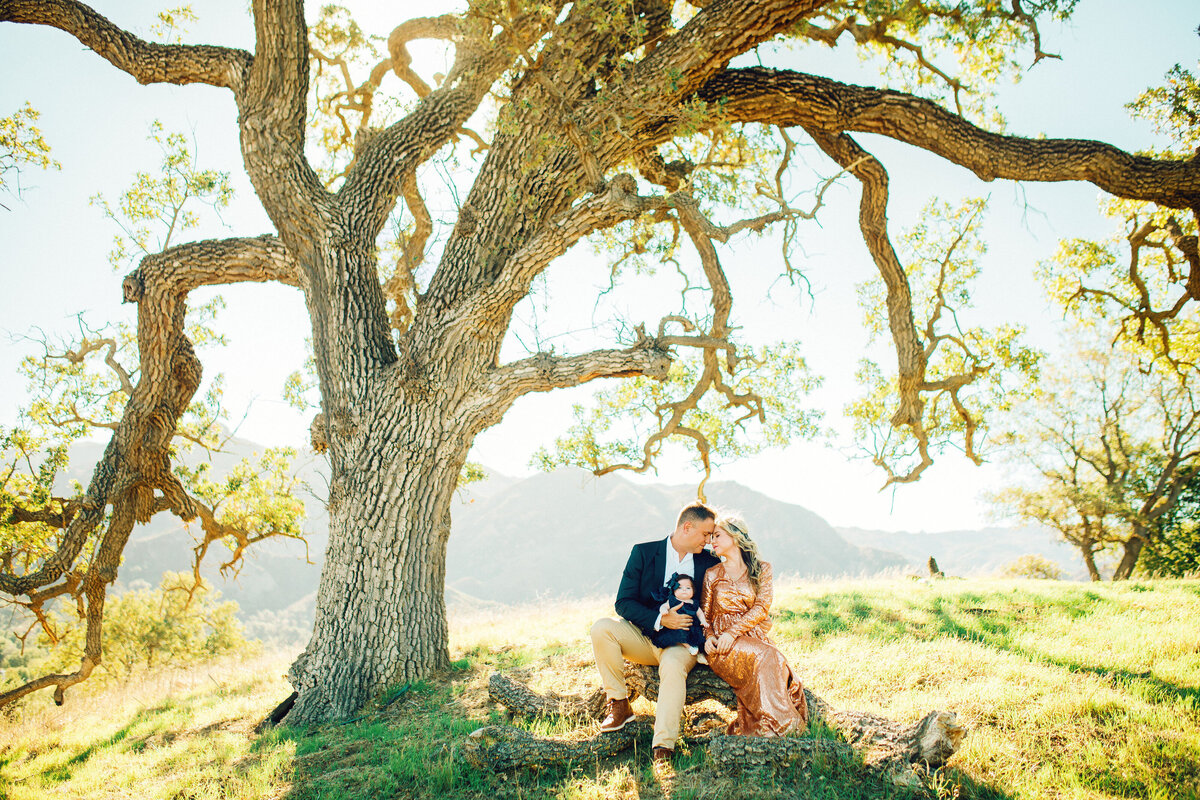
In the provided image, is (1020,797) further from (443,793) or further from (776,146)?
(776,146)

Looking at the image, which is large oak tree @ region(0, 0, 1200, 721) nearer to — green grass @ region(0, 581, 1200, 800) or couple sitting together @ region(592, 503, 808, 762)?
green grass @ region(0, 581, 1200, 800)

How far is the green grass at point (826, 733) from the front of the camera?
3.36 metres

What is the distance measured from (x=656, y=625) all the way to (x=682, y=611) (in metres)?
0.22

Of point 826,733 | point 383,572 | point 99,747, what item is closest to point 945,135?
point 826,733

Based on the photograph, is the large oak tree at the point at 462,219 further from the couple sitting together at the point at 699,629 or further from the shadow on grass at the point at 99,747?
the couple sitting together at the point at 699,629

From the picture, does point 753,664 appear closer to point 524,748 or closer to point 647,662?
point 647,662

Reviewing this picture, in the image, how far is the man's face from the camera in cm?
447

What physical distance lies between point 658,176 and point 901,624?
644cm

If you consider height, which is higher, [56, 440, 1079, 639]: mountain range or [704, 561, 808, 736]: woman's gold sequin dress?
[704, 561, 808, 736]: woman's gold sequin dress

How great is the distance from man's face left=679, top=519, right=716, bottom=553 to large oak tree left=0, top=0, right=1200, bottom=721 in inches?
81.7

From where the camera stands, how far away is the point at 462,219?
7.13 metres

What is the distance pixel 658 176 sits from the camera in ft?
27.0

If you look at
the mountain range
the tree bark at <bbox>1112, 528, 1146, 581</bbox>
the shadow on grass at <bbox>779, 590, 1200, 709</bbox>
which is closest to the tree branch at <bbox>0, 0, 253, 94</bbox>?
the shadow on grass at <bbox>779, 590, 1200, 709</bbox>

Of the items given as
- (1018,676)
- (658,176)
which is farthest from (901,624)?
(658,176)
